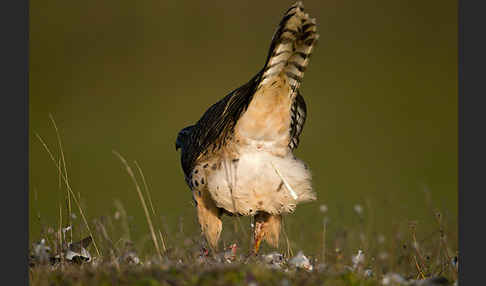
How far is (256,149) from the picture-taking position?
25.5ft

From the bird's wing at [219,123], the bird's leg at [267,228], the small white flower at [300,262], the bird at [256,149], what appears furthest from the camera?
the bird's leg at [267,228]

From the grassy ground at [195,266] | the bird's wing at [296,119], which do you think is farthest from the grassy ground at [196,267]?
the bird's wing at [296,119]

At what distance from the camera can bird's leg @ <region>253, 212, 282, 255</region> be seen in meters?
8.44

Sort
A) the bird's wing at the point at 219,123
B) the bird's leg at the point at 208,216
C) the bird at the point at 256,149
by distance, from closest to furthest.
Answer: the bird at the point at 256,149 < the bird's wing at the point at 219,123 < the bird's leg at the point at 208,216

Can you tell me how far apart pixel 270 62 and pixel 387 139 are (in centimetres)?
2169

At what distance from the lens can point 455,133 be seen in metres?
28.1

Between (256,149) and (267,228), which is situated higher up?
(256,149)

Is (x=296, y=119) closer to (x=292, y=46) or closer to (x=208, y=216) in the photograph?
(x=292, y=46)

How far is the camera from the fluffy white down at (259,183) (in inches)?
304

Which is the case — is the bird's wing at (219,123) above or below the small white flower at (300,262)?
above

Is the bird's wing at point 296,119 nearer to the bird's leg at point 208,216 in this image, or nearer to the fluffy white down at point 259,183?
the fluffy white down at point 259,183

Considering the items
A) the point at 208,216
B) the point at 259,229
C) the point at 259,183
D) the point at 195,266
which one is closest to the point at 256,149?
the point at 259,183

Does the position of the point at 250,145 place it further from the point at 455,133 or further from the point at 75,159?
the point at 455,133

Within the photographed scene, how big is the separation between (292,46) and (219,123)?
140 centimetres
